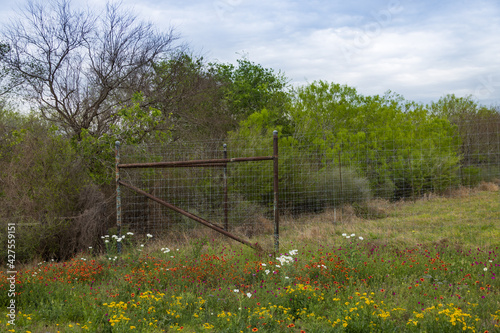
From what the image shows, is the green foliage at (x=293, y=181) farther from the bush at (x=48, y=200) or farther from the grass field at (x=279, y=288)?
the bush at (x=48, y=200)

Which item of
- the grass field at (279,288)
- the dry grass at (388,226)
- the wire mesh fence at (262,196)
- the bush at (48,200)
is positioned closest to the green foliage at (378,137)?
the wire mesh fence at (262,196)

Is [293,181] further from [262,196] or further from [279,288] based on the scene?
[279,288]

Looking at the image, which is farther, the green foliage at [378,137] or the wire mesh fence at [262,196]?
the green foliage at [378,137]

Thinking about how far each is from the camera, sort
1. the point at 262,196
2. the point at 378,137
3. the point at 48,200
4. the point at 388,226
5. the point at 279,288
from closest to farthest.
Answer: the point at 279,288, the point at 48,200, the point at 388,226, the point at 262,196, the point at 378,137

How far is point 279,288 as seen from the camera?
480cm

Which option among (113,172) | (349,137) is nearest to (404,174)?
(349,137)

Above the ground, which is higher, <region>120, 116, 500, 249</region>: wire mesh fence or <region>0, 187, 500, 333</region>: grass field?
<region>120, 116, 500, 249</region>: wire mesh fence

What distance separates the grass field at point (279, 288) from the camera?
3.97 m

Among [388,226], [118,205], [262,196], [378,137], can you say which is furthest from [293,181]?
[378,137]

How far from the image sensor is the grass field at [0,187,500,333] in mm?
3971

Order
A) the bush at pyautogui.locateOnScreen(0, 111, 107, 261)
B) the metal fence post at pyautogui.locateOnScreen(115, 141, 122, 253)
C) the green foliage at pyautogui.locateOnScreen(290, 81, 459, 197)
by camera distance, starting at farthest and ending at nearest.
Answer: the green foliage at pyautogui.locateOnScreen(290, 81, 459, 197), the metal fence post at pyautogui.locateOnScreen(115, 141, 122, 253), the bush at pyautogui.locateOnScreen(0, 111, 107, 261)

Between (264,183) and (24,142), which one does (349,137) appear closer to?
(264,183)

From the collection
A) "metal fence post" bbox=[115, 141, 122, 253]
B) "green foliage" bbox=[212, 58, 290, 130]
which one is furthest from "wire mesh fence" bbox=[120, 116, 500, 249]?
"green foliage" bbox=[212, 58, 290, 130]

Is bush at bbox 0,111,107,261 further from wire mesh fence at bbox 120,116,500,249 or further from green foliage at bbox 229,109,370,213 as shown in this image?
green foliage at bbox 229,109,370,213
